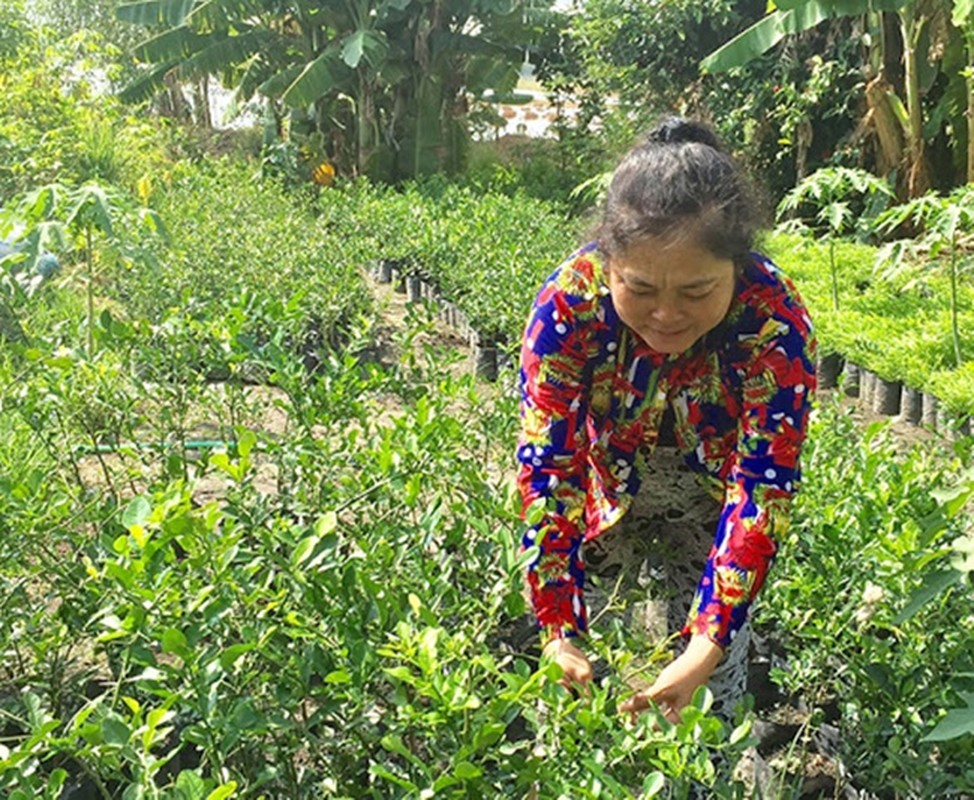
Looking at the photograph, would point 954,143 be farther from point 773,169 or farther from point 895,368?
point 895,368

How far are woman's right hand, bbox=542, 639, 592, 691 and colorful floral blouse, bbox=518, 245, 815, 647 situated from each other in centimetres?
3

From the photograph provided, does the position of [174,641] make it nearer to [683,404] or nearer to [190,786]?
[190,786]

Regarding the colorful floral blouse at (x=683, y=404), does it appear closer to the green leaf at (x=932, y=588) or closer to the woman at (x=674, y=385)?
the woman at (x=674, y=385)

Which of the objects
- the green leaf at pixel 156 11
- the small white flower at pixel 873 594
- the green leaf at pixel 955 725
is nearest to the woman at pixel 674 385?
the small white flower at pixel 873 594

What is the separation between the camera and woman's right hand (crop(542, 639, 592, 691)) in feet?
5.07

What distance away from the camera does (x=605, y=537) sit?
6.84 ft

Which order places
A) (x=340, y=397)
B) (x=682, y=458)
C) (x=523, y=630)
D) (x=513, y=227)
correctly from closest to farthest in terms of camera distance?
(x=682, y=458)
(x=340, y=397)
(x=523, y=630)
(x=513, y=227)

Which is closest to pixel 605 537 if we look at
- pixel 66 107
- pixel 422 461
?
pixel 422 461

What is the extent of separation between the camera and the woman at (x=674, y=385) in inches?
60.5

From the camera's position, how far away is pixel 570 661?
1.58 meters

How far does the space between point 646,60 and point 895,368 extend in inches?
349

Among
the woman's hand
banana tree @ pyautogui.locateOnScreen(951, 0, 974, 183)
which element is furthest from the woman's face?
banana tree @ pyautogui.locateOnScreen(951, 0, 974, 183)

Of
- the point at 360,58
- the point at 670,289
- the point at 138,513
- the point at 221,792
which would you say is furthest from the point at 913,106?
the point at 221,792

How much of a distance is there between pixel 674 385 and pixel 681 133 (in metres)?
0.41
